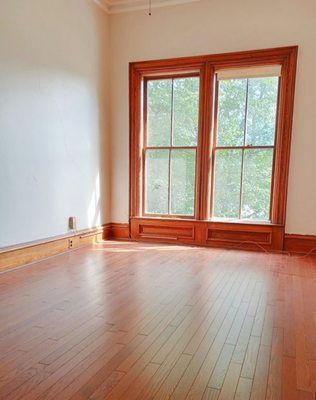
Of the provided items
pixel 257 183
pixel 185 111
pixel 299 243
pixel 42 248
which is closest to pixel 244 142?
pixel 257 183

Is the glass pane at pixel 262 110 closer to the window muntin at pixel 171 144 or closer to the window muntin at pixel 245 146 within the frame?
the window muntin at pixel 245 146

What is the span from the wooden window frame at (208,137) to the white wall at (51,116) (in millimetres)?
496

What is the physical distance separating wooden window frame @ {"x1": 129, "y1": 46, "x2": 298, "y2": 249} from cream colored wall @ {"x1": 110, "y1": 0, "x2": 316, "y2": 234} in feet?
0.33

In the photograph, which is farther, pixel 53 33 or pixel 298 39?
pixel 298 39

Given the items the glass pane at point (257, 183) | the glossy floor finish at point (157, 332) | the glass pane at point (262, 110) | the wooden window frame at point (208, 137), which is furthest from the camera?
the glass pane at point (257, 183)

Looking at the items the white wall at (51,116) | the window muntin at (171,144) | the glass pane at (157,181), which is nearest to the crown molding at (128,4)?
the white wall at (51,116)

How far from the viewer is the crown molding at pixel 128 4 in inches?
176

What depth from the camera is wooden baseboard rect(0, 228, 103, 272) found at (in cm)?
319

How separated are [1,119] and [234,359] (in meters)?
2.90

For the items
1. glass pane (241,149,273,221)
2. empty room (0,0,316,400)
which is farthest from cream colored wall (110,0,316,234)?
glass pane (241,149,273,221)

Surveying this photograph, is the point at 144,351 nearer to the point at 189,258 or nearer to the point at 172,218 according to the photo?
the point at 189,258

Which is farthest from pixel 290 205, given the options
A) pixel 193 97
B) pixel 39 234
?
pixel 39 234

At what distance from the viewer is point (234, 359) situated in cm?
175

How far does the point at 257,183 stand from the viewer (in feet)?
14.4
